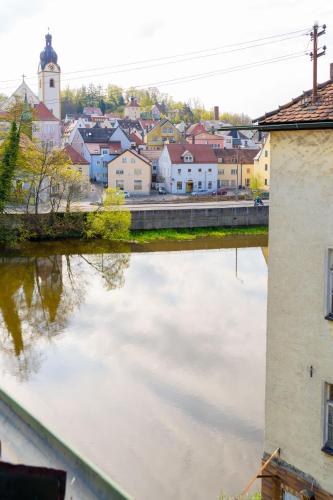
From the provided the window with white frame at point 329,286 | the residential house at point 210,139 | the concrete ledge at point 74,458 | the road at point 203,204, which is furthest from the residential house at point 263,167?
the concrete ledge at point 74,458

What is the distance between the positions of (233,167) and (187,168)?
568 cm

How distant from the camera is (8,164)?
115ft

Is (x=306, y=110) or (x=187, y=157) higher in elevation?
(x=187, y=157)

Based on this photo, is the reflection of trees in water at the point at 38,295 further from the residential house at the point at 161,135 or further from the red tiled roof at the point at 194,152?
the residential house at the point at 161,135

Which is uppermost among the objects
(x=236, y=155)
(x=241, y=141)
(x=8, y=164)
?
(x=241, y=141)

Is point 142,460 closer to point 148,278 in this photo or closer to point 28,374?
point 28,374

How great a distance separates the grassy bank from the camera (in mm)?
37719

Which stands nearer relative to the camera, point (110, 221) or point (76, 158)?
point (110, 221)

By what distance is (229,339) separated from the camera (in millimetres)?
18141

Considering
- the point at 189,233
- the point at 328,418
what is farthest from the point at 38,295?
the point at 328,418

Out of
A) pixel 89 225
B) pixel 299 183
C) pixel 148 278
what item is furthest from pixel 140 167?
pixel 299 183

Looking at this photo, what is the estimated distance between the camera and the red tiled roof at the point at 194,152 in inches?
2302

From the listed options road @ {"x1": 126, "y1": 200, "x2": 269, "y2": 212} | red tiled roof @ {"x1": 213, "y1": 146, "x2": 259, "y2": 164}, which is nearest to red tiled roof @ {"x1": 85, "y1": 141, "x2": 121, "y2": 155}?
red tiled roof @ {"x1": 213, "y1": 146, "x2": 259, "y2": 164}

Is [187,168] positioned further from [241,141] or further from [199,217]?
[241,141]
